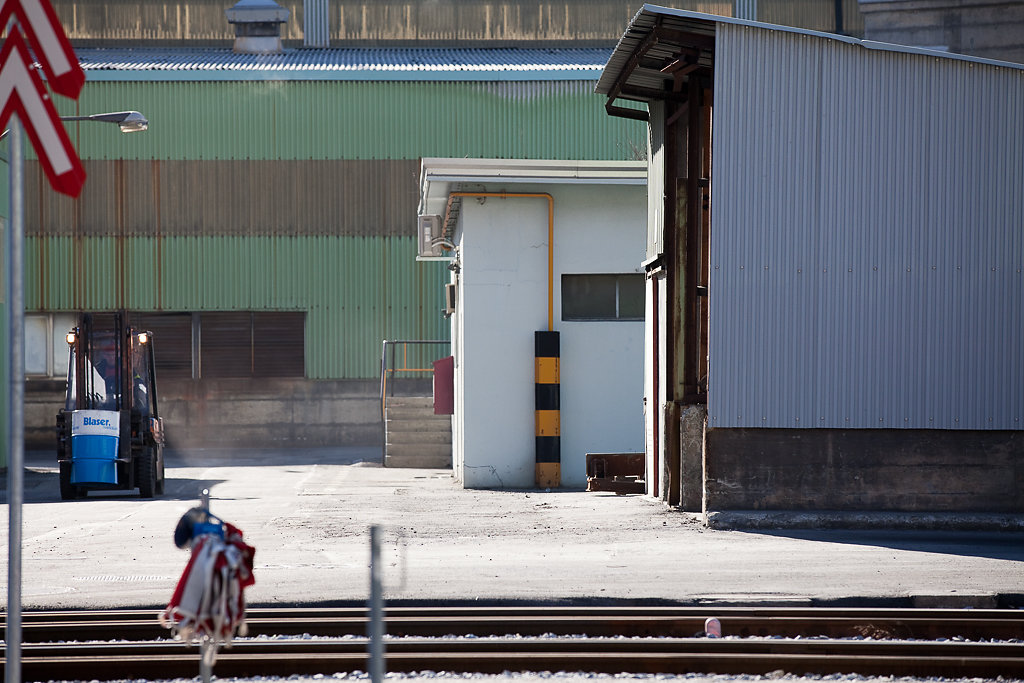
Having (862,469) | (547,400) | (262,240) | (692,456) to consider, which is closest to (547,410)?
(547,400)

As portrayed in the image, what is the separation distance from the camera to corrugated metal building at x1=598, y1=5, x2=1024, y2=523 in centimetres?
1341

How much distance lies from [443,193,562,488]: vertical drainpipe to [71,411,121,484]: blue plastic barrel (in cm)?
659

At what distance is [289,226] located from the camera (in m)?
34.1

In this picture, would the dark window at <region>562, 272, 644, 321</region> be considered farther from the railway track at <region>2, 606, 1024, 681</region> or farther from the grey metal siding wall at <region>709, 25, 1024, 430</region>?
the railway track at <region>2, 606, 1024, 681</region>

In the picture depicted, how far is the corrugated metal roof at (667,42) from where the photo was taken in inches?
527

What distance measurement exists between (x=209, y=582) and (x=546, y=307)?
1564 cm

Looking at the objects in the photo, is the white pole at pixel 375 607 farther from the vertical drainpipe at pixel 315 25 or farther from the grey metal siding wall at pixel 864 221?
the vertical drainpipe at pixel 315 25

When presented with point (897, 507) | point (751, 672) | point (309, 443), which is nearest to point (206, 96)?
point (309, 443)

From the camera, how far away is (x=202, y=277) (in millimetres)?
33875

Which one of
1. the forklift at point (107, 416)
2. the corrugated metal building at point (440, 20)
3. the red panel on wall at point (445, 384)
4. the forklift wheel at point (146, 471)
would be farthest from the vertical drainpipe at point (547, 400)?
the corrugated metal building at point (440, 20)

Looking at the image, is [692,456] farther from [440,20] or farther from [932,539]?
[440,20]

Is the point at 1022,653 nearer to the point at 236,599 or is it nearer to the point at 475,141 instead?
the point at 236,599

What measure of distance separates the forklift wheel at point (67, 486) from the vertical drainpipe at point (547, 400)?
733 cm

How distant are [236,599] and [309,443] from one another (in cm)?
2946
